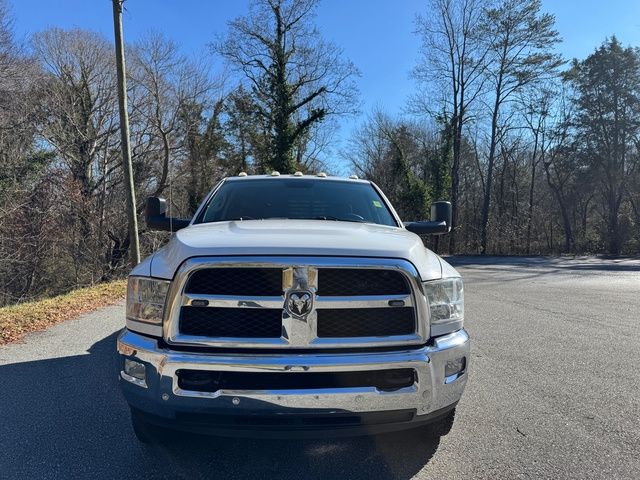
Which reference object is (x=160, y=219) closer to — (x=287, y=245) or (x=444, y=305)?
(x=287, y=245)

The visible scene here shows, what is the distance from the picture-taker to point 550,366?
197 inches

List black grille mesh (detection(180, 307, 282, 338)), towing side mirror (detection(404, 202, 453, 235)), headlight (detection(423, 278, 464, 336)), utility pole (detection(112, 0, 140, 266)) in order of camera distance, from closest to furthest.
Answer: black grille mesh (detection(180, 307, 282, 338))
headlight (detection(423, 278, 464, 336))
towing side mirror (detection(404, 202, 453, 235))
utility pole (detection(112, 0, 140, 266))

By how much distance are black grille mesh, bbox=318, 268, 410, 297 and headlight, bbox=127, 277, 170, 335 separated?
2.81 ft

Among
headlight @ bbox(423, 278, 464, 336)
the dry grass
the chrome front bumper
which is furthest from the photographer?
the dry grass

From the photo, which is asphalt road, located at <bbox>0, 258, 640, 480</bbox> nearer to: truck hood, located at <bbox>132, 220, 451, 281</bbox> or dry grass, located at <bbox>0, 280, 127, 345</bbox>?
dry grass, located at <bbox>0, 280, 127, 345</bbox>

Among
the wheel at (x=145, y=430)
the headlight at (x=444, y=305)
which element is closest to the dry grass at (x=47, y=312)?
the wheel at (x=145, y=430)

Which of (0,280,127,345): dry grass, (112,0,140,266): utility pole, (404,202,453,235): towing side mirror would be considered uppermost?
(112,0,140,266): utility pole

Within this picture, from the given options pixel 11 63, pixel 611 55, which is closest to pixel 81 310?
pixel 11 63

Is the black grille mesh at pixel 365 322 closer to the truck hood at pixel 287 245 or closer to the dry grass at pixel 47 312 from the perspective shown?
the truck hood at pixel 287 245

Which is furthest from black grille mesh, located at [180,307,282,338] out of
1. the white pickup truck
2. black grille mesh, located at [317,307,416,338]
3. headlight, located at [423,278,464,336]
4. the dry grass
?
the dry grass

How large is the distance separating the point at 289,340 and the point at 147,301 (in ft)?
2.74

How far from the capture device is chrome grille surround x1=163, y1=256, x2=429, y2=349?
2.45 metres

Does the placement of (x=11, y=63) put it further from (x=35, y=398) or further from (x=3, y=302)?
(x=35, y=398)

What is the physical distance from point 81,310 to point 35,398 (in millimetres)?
4891
